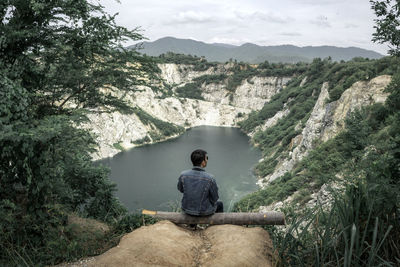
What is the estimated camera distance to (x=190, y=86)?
110 meters

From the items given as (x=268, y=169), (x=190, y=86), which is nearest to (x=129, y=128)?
(x=268, y=169)

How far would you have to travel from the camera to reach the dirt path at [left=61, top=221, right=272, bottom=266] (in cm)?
361

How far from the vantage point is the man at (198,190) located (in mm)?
4945

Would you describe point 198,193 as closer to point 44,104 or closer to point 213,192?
point 213,192

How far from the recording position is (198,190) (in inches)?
196

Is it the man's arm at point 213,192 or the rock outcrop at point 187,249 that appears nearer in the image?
the rock outcrop at point 187,249

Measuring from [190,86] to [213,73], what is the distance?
11.6 metres

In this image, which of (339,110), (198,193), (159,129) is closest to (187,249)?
(198,193)

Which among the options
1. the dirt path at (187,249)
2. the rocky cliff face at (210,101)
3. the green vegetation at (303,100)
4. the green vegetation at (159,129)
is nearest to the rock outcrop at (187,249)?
the dirt path at (187,249)

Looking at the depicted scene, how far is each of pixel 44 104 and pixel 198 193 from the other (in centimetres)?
478

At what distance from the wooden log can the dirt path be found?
1.20 ft

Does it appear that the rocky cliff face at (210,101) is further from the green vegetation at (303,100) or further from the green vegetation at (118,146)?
the green vegetation at (118,146)

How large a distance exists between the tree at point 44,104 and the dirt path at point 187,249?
891 mm

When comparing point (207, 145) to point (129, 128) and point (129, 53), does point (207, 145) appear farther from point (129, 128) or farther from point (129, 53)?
point (129, 53)
